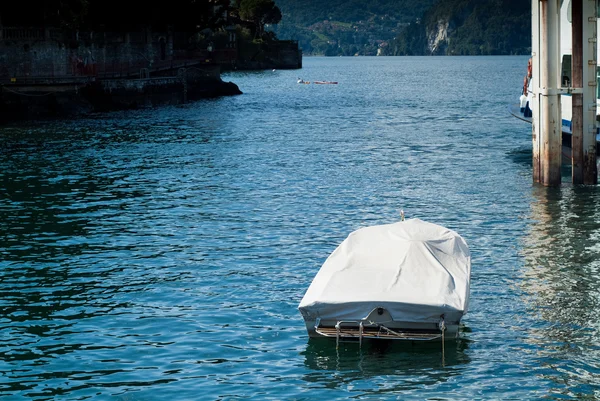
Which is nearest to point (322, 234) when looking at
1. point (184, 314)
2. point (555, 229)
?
point (555, 229)

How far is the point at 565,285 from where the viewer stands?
24.9 meters

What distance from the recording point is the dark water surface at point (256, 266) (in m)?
18.8

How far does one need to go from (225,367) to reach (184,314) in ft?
12.7

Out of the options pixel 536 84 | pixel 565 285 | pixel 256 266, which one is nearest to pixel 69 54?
pixel 536 84

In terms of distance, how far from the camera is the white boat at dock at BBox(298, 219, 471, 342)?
62.4 ft

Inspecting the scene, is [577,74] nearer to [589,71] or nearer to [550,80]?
[589,71]

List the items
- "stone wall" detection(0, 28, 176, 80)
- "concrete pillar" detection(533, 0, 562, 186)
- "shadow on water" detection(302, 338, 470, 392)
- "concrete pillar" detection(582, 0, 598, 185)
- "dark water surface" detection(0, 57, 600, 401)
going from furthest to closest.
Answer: "stone wall" detection(0, 28, 176, 80), "concrete pillar" detection(533, 0, 562, 186), "concrete pillar" detection(582, 0, 598, 185), "dark water surface" detection(0, 57, 600, 401), "shadow on water" detection(302, 338, 470, 392)

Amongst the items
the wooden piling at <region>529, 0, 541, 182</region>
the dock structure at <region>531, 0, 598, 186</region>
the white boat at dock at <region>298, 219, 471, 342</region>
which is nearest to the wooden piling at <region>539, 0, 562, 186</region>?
the dock structure at <region>531, 0, 598, 186</region>

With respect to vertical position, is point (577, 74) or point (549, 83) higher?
point (577, 74)

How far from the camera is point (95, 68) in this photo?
305ft

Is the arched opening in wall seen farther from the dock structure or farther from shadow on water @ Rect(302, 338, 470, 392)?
shadow on water @ Rect(302, 338, 470, 392)

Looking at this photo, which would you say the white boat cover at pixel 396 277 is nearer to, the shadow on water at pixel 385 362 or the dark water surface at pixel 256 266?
the shadow on water at pixel 385 362

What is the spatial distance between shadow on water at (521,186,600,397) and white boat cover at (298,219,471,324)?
2196 mm

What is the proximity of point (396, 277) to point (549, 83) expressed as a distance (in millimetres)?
18789
